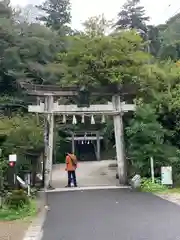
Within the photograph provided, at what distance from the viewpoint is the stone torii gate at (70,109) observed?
58.5 ft

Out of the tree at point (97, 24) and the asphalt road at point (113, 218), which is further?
the tree at point (97, 24)

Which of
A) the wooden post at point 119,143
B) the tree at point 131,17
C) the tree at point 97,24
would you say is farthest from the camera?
the tree at point 131,17

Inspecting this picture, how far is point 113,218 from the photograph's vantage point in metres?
9.02

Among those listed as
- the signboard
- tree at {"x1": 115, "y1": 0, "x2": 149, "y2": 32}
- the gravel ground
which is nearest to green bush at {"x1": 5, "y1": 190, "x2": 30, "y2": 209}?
the gravel ground

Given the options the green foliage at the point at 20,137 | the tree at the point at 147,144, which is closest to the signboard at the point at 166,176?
the tree at the point at 147,144

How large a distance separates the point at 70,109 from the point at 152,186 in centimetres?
547

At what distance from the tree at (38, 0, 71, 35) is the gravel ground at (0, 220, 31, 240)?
4164 centimetres

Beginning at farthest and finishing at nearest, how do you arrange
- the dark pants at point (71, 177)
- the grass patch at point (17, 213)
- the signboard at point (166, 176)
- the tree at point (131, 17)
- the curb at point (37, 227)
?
the tree at point (131, 17) → the dark pants at point (71, 177) → the signboard at point (166, 176) → the grass patch at point (17, 213) → the curb at point (37, 227)

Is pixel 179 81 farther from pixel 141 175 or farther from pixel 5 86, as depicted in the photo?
pixel 5 86

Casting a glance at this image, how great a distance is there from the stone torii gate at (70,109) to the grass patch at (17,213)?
694cm

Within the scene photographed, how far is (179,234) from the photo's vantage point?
6836 millimetres

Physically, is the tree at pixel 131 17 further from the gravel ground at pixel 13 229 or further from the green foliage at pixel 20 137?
the gravel ground at pixel 13 229

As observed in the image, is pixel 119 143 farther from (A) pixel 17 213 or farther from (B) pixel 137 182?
(A) pixel 17 213

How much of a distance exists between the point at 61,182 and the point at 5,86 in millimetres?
18411
